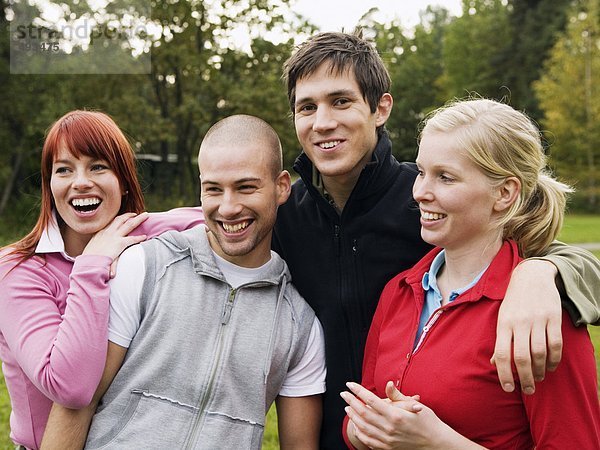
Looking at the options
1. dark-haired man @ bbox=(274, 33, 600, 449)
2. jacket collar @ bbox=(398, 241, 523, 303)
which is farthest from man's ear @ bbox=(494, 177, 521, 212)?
dark-haired man @ bbox=(274, 33, 600, 449)

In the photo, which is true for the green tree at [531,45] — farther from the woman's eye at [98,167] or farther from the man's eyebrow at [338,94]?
the woman's eye at [98,167]

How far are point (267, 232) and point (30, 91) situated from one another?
22.8m

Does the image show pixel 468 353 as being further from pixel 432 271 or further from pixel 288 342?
pixel 288 342

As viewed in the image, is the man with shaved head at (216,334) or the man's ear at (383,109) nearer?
the man with shaved head at (216,334)

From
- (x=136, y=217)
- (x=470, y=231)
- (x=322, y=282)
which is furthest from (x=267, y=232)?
(x=470, y=231)

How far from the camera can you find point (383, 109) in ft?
12.3

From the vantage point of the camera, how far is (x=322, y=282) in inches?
136

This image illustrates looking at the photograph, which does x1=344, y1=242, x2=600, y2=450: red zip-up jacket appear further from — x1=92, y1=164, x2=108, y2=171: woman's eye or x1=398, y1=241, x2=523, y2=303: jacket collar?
x1=92, y1=164, x2=108, y2=171: woman's eye

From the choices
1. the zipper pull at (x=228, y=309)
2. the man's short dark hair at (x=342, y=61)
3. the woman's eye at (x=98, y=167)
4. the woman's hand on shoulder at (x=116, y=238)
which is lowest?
the zipper pull at (x=228, y=309)

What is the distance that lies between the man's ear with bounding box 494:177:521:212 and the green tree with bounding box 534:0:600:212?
42446 millimetres

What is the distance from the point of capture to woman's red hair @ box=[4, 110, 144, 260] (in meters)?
3.36

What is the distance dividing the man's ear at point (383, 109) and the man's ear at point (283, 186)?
0.61m

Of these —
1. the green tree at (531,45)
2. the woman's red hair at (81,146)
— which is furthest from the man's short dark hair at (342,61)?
the green tree at (531,45)

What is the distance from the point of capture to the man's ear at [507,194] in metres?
2.70
